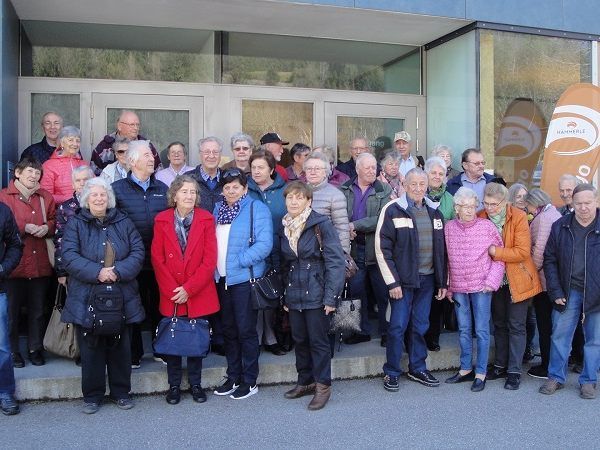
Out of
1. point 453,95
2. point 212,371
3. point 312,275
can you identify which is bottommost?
point 212,371

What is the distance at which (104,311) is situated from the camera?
4.62m

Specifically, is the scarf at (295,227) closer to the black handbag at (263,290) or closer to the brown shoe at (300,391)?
the black handbag at (263,290)

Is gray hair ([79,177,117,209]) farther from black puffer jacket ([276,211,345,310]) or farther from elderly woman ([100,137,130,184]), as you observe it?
black puffer jacket ([276,211,345,310])

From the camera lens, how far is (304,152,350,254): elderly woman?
18.0 ft

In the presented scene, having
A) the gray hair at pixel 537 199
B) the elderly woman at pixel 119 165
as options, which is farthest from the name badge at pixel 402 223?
the elderly woman at pixel 119 165

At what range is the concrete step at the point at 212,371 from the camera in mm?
5074

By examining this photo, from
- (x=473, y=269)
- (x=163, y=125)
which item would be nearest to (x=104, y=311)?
(x=473, y=269)

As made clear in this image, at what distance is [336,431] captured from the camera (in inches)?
178

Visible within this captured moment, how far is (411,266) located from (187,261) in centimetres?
184

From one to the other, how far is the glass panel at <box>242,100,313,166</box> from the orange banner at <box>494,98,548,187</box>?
8.35 ft

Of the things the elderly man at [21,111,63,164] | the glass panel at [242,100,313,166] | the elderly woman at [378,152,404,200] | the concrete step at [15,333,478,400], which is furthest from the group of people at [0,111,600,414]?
the glass panel at [242,100,313,166]

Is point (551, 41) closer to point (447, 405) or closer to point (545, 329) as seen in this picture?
point (545, 329)

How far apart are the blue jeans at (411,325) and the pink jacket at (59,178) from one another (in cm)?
320

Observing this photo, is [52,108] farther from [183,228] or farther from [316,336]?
[316,336]
